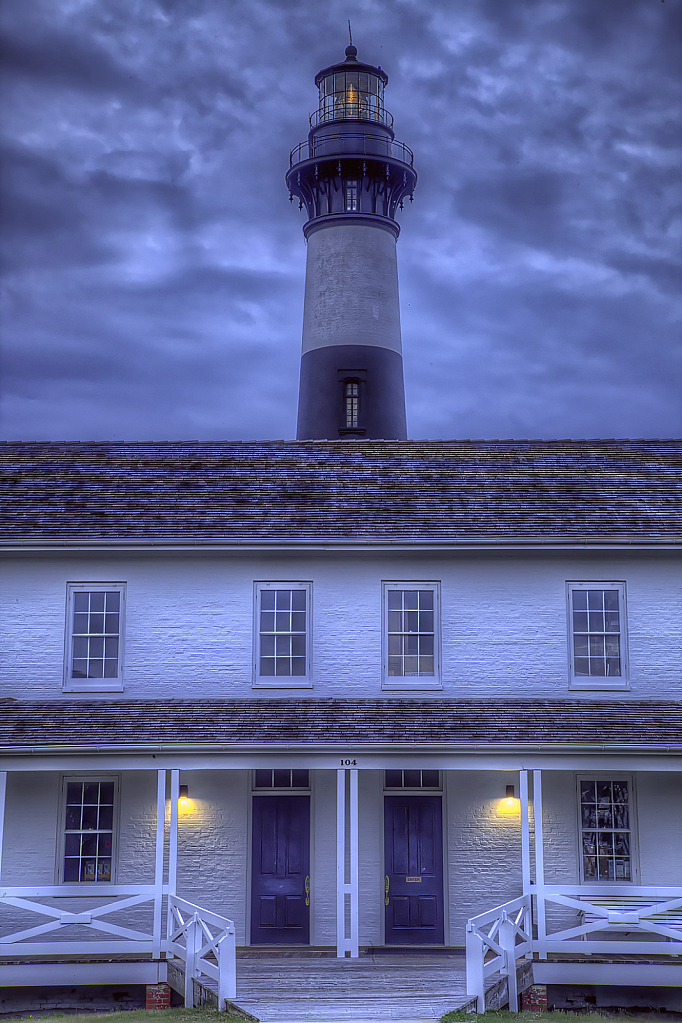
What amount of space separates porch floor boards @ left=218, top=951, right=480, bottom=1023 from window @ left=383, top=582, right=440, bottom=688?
396 cm

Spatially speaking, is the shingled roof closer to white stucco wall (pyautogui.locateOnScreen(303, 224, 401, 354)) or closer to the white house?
the white house

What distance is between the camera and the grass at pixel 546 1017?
1166 centimetres

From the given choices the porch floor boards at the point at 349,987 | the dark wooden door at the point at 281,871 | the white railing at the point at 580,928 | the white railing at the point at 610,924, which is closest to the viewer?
the porch floor boards at the point at 349,987

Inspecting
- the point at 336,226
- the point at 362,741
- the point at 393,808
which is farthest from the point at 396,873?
the point at 336,226

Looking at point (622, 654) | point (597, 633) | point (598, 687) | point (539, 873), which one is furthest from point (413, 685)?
point (539, 873)

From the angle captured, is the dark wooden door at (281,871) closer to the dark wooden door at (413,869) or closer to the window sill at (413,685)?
the dark wooden door at (413,869)

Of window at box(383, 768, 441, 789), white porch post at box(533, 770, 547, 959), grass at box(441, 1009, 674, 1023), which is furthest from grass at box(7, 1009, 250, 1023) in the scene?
window at box(383, 768, 441, 789)

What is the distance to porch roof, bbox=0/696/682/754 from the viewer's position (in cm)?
1438

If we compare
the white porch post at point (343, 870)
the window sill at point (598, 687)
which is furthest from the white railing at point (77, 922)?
the window sill at point (598, 687)

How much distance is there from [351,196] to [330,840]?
17.6 m

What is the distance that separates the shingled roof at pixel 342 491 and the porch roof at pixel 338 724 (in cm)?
244

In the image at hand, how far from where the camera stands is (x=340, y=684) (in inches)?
648

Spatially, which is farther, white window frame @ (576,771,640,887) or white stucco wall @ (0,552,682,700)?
white stucco wall @ (0,552,682,700)

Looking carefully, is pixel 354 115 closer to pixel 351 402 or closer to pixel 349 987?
pixel 351 402
